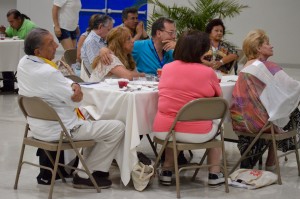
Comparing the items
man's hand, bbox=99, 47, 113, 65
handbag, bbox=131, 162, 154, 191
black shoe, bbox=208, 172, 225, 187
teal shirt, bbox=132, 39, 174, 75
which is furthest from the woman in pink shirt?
teal shirt, bbox=132, 39, 174, 75

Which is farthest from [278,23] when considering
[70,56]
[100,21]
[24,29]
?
[100,21]

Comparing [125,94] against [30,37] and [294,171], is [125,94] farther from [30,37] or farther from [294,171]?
[294,171]

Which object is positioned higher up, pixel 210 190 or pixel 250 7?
pixel 250 7

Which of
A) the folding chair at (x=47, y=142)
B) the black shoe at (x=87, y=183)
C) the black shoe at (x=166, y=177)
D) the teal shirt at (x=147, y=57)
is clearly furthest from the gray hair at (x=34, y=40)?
the teal shirt at (x=147, y=57)

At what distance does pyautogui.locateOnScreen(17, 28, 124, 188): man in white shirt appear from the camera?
14.6 feet

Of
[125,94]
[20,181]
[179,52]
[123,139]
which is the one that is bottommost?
[20,181]

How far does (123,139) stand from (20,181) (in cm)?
84

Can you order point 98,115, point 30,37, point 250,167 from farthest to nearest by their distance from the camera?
point 250,167 < point 98,115 < point 30,37

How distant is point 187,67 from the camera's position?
4.70 m

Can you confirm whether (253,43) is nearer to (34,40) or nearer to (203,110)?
(203,110)

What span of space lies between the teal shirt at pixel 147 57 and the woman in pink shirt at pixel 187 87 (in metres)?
1.05

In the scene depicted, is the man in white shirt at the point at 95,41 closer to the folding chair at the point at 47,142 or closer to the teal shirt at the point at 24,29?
the folding chair at the point at 47,142

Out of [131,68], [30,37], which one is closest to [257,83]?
[131,68]

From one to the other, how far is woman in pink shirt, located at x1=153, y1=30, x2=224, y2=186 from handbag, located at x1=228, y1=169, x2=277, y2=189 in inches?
19.3
